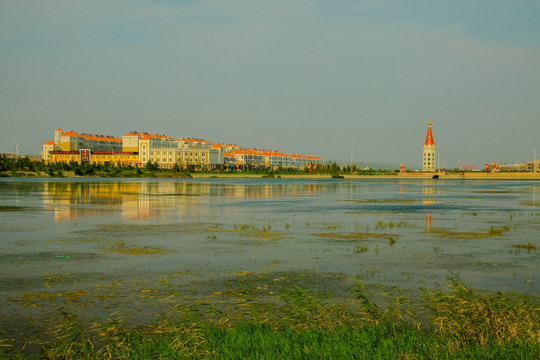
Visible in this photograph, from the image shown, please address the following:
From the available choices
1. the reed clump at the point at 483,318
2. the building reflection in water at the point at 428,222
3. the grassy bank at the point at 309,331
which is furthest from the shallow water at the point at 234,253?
the reed clump at the point at 483,318

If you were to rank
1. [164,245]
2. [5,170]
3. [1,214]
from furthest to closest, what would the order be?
[5,170] < [1,214] < [164,245]

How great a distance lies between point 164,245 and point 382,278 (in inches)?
372

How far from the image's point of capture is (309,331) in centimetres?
951

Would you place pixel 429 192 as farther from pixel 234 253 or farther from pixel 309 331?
pixel 309 331

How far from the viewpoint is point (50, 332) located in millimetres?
9828

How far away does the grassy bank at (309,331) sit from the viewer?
849 cm

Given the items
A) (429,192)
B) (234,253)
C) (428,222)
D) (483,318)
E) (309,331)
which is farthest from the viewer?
(429,192)

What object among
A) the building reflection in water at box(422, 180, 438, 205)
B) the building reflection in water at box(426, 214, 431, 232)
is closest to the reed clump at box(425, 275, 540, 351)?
the building reflection in water at box(426, 214, 431, 232)

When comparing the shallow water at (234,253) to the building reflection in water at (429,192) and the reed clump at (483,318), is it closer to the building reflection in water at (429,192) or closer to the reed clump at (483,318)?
the reed clump at (483,318)

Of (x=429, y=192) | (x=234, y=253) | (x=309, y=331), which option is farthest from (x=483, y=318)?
(x=429, y=192)

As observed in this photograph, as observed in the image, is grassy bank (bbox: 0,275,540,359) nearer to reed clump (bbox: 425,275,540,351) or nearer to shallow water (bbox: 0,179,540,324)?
reed clump (bbox: 425,275,540,351)

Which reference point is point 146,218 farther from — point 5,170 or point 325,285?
point 5,170

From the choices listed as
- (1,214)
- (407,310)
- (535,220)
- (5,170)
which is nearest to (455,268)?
(407,310)

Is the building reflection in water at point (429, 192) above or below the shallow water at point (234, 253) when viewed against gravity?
above
